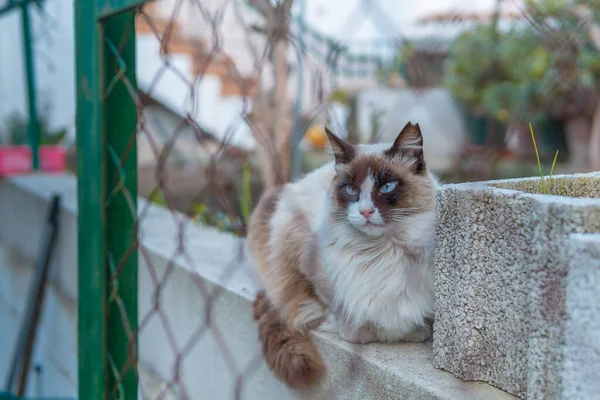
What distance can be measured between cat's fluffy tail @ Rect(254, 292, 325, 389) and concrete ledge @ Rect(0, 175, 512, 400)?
0.02m

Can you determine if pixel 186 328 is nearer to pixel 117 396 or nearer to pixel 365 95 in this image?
pixel 117 396

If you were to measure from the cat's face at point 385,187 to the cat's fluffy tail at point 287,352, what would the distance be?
0.80 feet

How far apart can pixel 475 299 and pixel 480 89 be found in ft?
15.4

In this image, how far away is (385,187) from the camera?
107 cm

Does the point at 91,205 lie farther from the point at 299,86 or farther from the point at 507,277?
the point at 507,277

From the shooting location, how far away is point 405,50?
1.02 metres

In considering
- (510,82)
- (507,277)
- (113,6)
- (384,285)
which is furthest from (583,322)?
(510,82)

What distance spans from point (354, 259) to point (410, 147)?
0.22 m

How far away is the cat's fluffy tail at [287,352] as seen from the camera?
1103mm

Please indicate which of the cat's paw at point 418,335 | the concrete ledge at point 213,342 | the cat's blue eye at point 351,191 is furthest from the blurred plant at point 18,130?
the cat's paw at point 418,335

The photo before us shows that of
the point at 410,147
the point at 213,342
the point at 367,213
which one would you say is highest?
the point at 410,147

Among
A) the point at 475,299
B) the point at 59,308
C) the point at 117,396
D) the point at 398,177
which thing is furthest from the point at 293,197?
the point at 59,308

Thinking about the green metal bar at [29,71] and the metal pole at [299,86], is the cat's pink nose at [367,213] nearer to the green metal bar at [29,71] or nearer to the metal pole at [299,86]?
the metal pole at [299,86]

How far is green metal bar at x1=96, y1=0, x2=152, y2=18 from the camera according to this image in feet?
3.96
